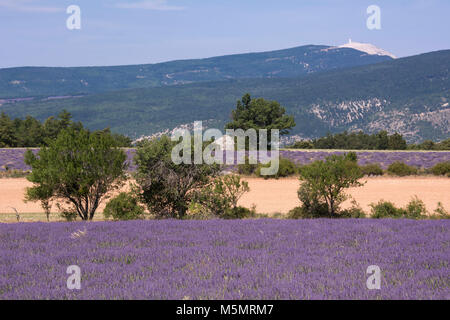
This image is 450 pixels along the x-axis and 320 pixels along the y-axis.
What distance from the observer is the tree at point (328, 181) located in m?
16.2


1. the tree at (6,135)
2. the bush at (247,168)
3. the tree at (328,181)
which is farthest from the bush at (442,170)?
the tree at (6,135)

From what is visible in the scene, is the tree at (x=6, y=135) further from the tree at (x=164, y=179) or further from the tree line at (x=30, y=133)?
the tree at (x=164, y=179)

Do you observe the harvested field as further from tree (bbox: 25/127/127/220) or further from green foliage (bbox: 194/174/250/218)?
green foliage (bbox: 194/174/250/218)

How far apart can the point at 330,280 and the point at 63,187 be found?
1118cm

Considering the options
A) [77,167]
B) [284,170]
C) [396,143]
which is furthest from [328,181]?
[396,143]

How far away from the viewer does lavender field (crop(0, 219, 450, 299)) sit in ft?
20.1

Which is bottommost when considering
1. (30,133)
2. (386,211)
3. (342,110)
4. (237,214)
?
(237,214)

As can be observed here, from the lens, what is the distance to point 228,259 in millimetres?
7973

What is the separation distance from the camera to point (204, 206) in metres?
16.9

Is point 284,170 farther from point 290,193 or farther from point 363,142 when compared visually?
point 363,142

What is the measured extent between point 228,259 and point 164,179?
9194mm
